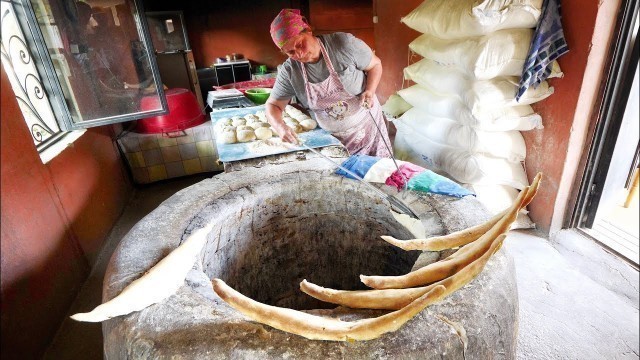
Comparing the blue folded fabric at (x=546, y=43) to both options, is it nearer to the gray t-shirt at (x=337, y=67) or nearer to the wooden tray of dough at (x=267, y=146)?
the gray t-shirt at (x=337, y=67)

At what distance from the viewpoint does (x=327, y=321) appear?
814mm

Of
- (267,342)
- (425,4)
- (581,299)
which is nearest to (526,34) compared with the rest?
(425,4)

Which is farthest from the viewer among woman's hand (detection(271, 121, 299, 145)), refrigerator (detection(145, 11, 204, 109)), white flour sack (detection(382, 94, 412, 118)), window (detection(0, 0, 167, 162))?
refrigerator (detection(145, 11, 204, 109))

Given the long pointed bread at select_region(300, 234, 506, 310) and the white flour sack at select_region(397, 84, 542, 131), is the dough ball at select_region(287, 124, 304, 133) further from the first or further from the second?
the long pointed bread at select_region(300, 234, 506, 310)

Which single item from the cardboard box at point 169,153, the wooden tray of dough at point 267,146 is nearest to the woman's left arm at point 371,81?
the wooden tray of dough at point 267,146

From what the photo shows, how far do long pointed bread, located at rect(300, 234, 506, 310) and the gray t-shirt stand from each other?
1777 millimetres

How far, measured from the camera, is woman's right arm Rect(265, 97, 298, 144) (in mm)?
2473

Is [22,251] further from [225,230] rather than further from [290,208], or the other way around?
[290,208]

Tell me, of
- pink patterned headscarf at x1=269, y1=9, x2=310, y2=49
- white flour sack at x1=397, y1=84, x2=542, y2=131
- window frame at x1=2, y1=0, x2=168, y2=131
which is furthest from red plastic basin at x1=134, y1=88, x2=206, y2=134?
white flour sack at x1=397, y1=84, x2=542, y2=131

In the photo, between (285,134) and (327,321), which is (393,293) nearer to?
(327,321)

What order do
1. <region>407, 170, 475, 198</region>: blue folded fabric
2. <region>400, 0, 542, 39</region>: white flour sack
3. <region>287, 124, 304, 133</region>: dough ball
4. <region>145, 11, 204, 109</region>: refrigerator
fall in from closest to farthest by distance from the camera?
<region>407, 170, 475, 198</region>: blue folded fabric < <region>400, 0, 542, 39</region>: white flour sack < <region>287, 124, 304, 133</region>: dough ball < <region>145, 11, 204, 109</region>: refrigerator

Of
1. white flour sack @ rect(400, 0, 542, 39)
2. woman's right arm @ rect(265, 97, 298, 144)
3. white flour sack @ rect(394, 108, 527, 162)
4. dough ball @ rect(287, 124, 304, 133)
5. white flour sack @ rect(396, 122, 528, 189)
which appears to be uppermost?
white flour sack @ rect(400, 0, 542, 39)

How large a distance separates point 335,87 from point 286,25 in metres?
0.79

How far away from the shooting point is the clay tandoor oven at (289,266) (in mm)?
792
